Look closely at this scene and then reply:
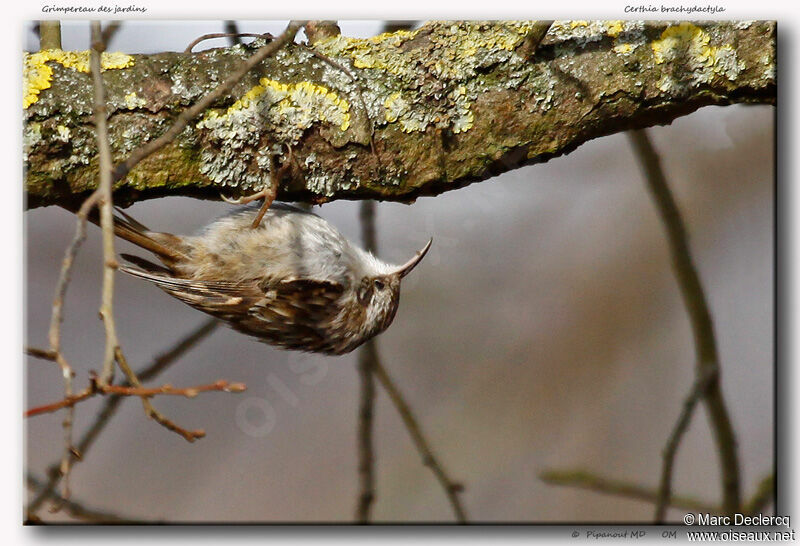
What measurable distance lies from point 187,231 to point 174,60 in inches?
12.8

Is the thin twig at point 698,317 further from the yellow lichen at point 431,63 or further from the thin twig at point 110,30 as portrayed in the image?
the thin twig at point 110,30

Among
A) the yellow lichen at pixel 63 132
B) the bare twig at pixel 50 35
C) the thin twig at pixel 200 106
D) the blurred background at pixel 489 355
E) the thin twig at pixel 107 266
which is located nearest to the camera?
the thin twig at pixel 107 266

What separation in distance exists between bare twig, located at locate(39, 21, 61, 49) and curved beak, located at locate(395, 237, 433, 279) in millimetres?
743

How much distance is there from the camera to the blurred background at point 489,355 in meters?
1.33

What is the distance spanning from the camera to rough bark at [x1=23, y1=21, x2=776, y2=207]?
44.6 inches

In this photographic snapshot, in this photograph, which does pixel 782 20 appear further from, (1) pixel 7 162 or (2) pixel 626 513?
(1) pixel 7 162

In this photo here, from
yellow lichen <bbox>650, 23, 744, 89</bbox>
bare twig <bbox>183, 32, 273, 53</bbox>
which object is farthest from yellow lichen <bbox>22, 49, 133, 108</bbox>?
yellow lichen <bbox>650, 23, 744, 89</bbox>

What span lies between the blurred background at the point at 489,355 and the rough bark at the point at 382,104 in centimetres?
9

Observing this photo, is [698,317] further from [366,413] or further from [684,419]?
[366,413]

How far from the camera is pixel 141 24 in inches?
50.2

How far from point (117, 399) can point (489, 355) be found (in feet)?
2.52

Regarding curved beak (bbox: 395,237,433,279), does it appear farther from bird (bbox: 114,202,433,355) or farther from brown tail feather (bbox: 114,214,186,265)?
brown tail feather (bbox: 114,214,186,265)

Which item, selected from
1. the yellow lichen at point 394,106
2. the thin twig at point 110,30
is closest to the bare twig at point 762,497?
the yellow lichen at point 394,106

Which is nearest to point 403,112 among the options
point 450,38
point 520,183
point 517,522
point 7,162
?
point 450,38
